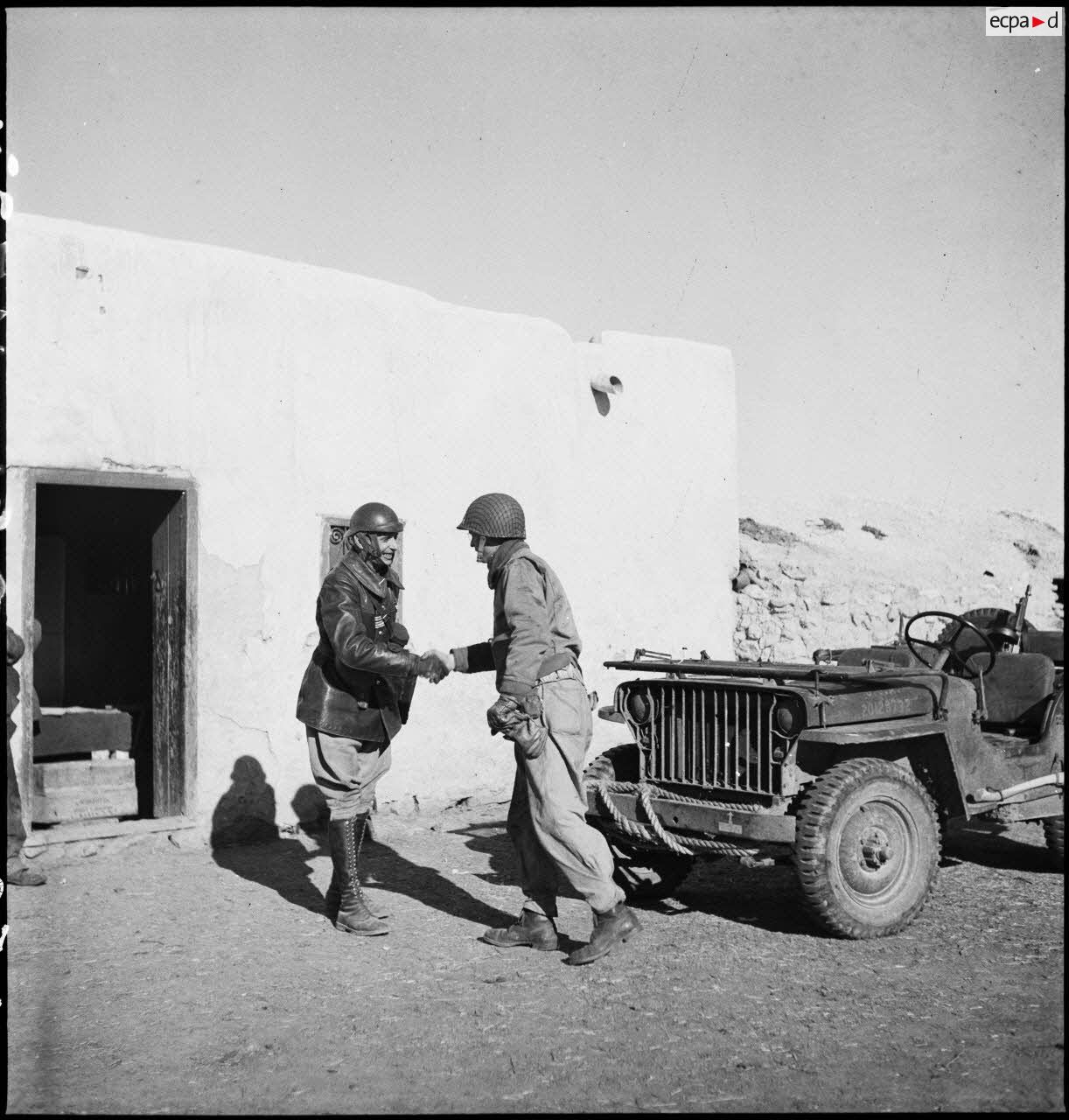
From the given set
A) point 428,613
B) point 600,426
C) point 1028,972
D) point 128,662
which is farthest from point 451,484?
point 1028,972

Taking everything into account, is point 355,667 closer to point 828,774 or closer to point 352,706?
point 352,706

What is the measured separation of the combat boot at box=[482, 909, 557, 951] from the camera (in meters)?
5.57

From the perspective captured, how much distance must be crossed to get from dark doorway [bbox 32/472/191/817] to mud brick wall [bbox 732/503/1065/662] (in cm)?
560

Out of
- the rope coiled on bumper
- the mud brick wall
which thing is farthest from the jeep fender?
the mud brick wall

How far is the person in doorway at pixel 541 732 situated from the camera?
17.4 ft

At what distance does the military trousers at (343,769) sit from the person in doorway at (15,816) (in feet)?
6.48

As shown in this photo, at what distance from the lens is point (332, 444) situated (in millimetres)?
8656

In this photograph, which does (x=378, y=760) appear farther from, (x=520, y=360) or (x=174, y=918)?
(x=520, y=360)

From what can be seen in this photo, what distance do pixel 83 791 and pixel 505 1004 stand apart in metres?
4.36

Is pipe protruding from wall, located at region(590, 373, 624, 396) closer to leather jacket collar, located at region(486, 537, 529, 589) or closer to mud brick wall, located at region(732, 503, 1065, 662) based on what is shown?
mud brick wall, located at region(732, 503, 1065, 662)

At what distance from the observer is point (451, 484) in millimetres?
9422

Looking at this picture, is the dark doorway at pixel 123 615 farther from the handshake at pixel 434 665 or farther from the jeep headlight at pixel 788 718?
the jeep headlight at pixel 788 718

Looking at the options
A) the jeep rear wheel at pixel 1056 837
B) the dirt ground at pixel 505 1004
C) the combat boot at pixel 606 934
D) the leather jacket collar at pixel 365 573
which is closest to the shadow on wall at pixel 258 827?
the dirt ground at pixel 505 1004

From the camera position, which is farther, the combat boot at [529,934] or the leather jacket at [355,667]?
the leather jacket at [355,667]
